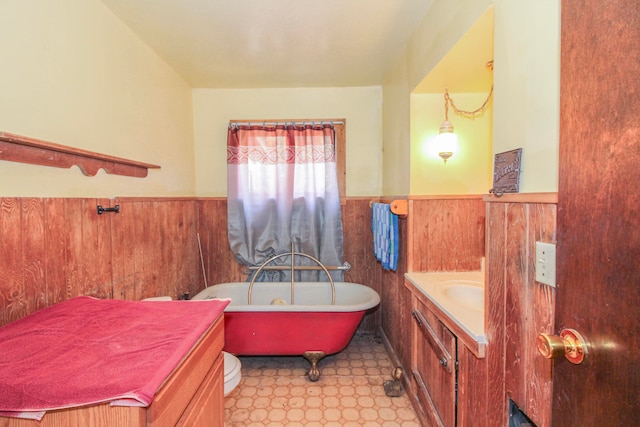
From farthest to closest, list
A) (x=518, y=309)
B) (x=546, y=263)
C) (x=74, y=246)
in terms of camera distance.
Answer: (x=74, y=246) < (x=518, y=309) < (x=546, y=263)

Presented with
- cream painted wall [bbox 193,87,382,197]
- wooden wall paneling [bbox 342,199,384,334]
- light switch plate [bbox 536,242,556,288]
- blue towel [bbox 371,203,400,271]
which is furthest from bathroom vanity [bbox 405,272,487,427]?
cream painted wall [bbox 193,87,382,197]

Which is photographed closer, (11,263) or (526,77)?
(526,77)

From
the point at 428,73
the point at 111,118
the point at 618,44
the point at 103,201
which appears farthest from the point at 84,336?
the point at 428,73

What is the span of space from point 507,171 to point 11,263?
183 centimetres

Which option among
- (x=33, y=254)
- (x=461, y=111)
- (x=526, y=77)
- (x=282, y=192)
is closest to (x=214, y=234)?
(x=282, y=192)

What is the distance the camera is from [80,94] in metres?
1.47

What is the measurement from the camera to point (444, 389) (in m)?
1.47

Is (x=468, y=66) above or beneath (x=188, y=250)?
above

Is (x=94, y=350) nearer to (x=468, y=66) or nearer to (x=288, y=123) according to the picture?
(x=468, y=66)

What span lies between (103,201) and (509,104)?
1.97 meters

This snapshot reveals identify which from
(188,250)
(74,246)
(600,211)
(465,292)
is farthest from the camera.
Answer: (188,250)

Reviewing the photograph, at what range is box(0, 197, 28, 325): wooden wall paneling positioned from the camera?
1.07 metres

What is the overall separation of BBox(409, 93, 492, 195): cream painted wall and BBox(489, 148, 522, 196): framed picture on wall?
91cm

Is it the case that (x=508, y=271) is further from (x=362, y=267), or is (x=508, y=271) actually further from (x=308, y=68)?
(x=308, y=68)
